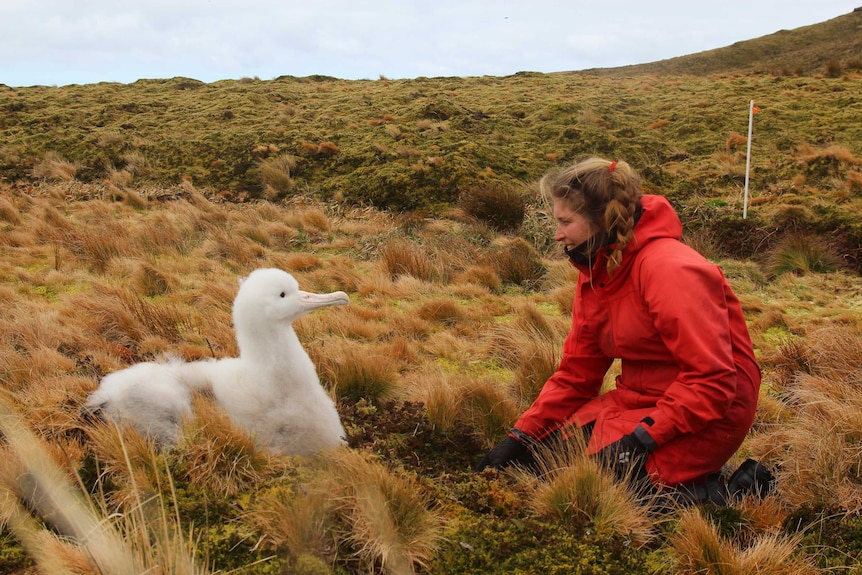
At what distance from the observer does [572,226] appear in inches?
124

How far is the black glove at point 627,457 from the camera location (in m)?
2.95

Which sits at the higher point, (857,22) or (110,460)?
(857,22)

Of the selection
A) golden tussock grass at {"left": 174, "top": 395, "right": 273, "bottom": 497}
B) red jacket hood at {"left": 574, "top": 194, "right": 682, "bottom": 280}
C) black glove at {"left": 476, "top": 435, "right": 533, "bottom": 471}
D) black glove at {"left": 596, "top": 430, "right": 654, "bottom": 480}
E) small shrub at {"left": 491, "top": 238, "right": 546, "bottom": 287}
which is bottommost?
small shrub at {"left": 491, "top": 238, "right": 546, "bottom": 287}

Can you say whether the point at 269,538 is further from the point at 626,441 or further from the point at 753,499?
the point at 753,499

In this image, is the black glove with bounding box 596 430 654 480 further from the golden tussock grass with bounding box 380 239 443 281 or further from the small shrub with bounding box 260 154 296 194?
the small shrub with bounding box 260 154 296 194

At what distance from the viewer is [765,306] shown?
268 inches

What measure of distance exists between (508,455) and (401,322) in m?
2.74

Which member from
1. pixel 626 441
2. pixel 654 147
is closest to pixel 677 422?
pixel 626 441

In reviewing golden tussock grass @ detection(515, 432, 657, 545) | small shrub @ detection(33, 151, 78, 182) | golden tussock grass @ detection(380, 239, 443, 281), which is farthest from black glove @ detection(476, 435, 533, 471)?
small shrub @ detection(33, 151, 78, 182)

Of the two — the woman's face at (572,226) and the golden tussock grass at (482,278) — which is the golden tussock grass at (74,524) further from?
the golden tussock grass at (482,278)

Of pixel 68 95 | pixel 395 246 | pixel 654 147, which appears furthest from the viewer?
pixel 68 95

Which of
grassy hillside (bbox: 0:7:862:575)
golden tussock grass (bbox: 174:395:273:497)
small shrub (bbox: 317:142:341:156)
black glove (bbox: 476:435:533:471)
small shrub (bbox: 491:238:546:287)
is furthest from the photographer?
small shrub (bbox: 317:142:341:156)

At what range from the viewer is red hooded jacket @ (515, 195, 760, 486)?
109 inches

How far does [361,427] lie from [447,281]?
13.8 feet
